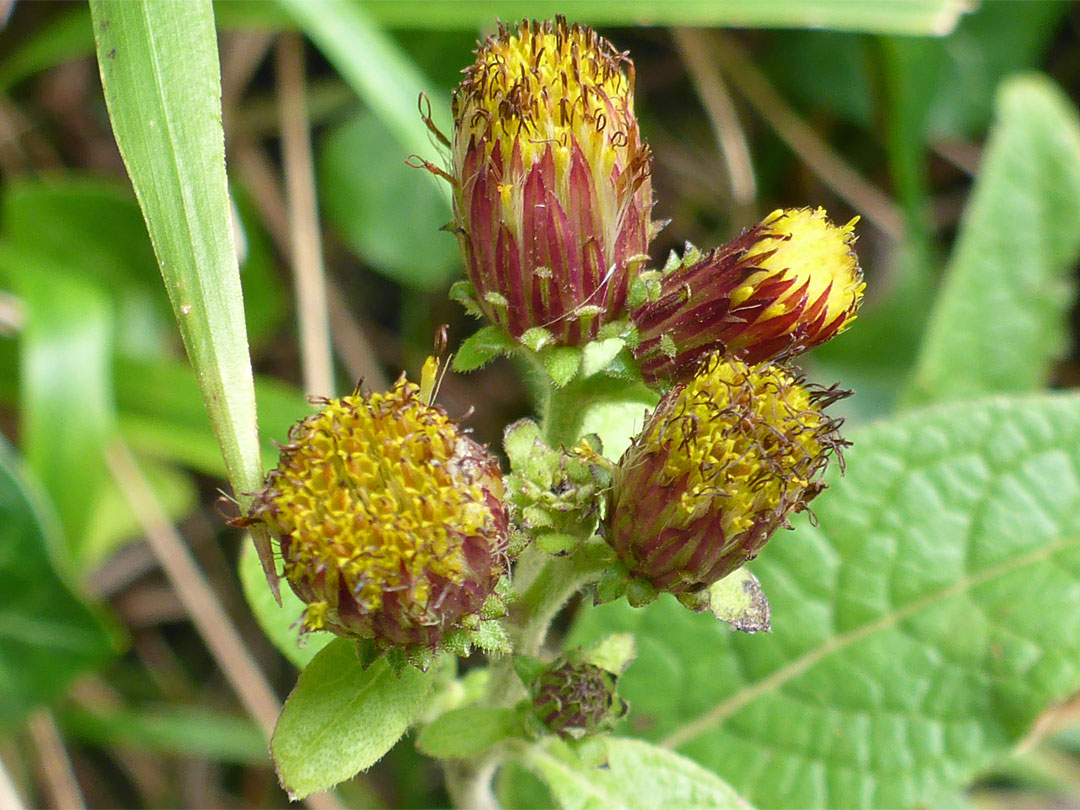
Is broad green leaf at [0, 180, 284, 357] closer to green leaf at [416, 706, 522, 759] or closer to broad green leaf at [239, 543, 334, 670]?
broad green leaf at [239, 543, 334, 670]

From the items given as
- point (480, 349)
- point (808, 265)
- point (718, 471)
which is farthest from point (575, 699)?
point (808, 265)

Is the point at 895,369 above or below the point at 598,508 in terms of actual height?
above

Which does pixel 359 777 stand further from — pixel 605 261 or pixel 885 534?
pixel 605 261

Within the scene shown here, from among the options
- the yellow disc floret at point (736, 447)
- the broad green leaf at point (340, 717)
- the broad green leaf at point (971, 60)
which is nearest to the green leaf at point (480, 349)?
the yellow disc floret at point (736, 447)

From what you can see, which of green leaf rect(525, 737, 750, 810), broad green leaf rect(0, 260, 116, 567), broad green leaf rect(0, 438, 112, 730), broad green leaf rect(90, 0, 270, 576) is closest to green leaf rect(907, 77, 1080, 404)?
green leaf rect(525, 737, 750, 810)

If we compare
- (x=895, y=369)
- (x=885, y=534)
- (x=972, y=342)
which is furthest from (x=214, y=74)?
(x=895, y=369)

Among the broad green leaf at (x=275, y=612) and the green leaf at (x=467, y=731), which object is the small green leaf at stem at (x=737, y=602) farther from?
the broad green leaf at (x=275, y=612)
